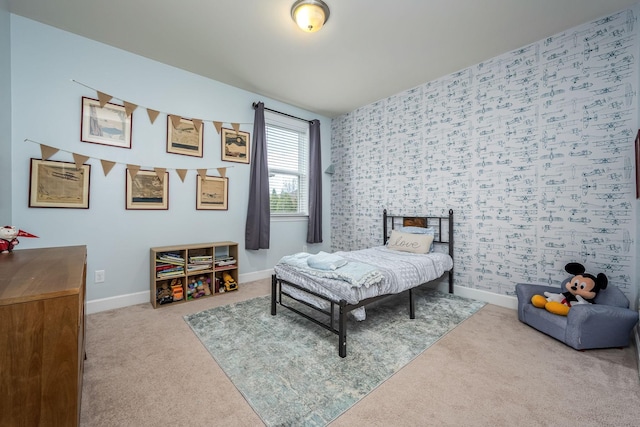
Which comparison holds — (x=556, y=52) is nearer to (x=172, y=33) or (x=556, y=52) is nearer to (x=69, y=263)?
(x=172, y=33)

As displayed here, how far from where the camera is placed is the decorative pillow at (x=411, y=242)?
321 cm

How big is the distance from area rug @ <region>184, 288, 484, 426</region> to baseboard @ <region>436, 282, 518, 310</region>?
0.39 ft

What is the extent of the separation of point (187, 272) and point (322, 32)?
9.33ft

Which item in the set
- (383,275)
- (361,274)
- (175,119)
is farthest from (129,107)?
(383,275)

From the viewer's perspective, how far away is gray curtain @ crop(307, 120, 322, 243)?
4.31 m

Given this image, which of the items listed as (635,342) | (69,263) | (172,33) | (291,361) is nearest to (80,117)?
(172,33)

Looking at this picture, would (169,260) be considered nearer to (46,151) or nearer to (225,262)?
(225,262)

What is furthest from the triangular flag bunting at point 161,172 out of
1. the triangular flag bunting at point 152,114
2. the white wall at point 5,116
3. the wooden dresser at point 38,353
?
the wooden dresser at point 38,353

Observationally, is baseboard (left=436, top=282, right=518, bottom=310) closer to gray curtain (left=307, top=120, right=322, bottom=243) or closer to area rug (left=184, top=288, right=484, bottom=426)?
area rug (left=184, top=288, right=484, bottom=426)

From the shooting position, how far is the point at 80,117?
2.54m

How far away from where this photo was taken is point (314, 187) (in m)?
4.31

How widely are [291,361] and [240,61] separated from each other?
3.03 metres

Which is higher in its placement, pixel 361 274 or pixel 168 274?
pixel 361 274

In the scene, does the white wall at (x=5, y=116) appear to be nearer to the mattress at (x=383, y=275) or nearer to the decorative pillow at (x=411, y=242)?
the mattress at (x=383, y=275)
